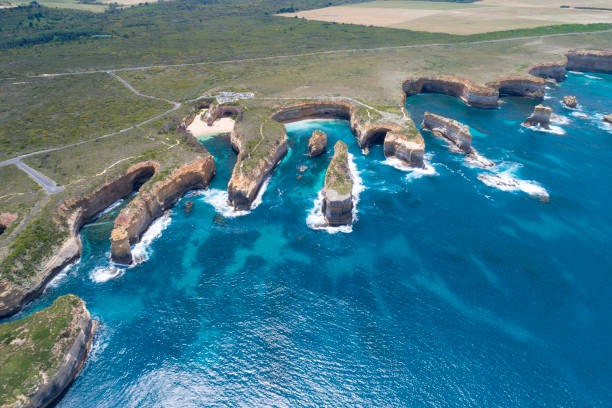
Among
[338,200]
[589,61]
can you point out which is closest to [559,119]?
[589,61]

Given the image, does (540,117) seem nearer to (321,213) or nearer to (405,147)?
(405,147)

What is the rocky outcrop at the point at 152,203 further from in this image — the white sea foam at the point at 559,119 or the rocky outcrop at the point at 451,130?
the white sea foam at the point at 559,119

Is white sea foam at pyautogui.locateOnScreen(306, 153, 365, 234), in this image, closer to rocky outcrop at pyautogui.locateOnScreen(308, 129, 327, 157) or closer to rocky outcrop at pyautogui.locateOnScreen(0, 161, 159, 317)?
rocky outcrop at pyautogui.locateOnScreen(308, 129, 327, 157)

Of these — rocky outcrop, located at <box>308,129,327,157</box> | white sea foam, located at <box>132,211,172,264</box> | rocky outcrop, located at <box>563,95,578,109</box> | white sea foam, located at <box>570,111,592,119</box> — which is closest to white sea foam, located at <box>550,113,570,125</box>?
white sea foam, located at <box>570,111,592,119</box>

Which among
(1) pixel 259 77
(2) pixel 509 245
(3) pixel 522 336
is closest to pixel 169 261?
(3) pixel 522 336

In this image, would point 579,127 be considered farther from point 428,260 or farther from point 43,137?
point 43,137

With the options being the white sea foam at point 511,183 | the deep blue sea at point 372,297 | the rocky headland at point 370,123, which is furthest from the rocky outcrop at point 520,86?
the white sea foam at point 511,183

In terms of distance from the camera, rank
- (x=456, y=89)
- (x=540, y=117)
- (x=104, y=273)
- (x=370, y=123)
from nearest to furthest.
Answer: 1. (x=104, y=273)
2. (x=370, y=123)
3. (x=540, y=117)
4. (x=456, y=89)
